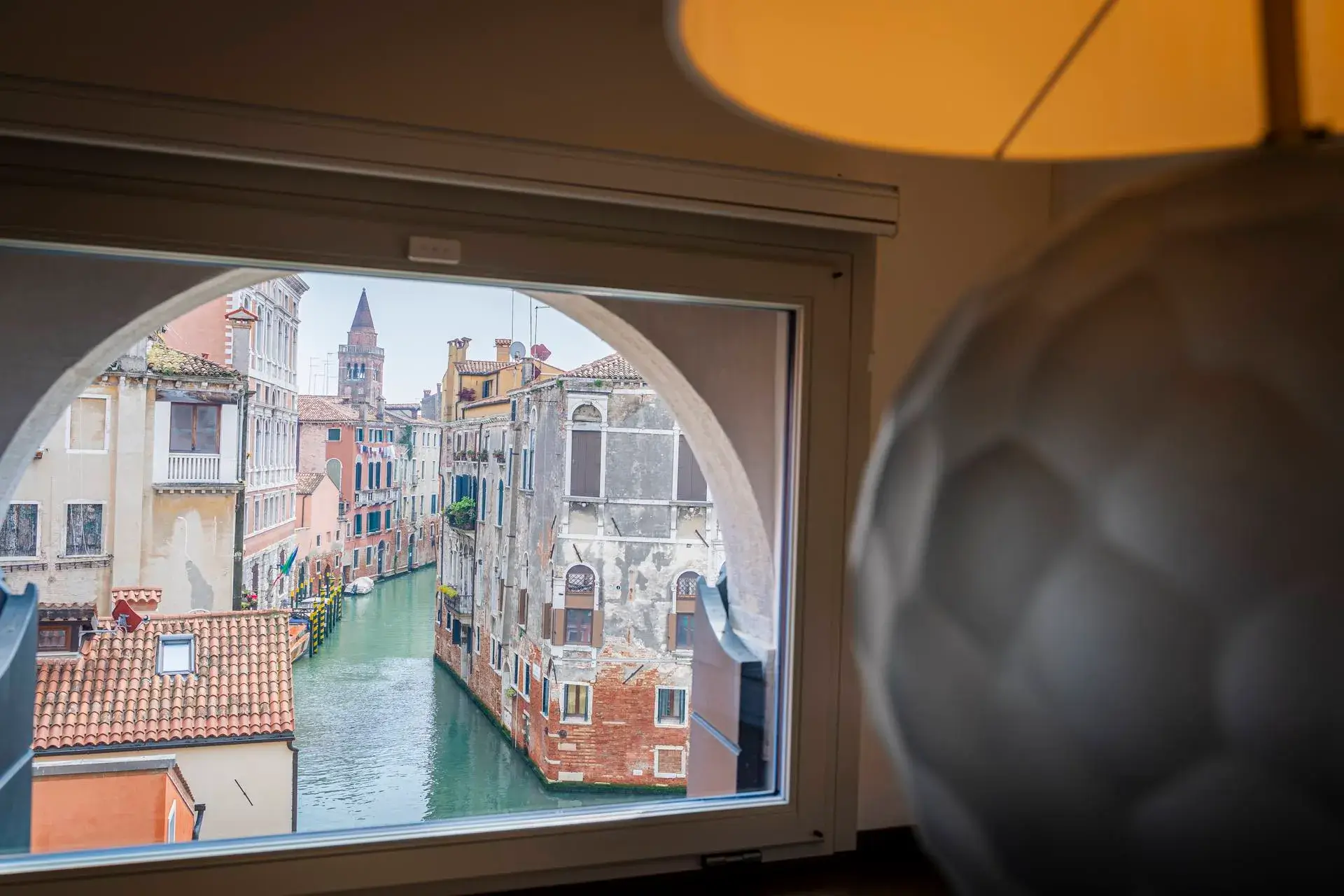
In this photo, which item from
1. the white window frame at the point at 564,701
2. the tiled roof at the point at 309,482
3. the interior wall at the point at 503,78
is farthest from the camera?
the white window frame at the point at 564,701

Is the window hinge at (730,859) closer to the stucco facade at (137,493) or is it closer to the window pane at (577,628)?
the window pane at (577,628)

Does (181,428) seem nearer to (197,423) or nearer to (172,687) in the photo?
(197,423)

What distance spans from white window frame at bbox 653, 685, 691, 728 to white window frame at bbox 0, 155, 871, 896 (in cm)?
11

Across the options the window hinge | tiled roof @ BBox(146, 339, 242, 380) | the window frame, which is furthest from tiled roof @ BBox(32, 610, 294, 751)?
the window hinge

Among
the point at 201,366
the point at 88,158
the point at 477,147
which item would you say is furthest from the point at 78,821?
the point at 477,147

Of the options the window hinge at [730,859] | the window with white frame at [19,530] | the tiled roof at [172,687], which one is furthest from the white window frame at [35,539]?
the window hinge at [730,859]

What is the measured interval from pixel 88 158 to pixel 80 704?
67cm

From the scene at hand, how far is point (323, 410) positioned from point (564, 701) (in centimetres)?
55

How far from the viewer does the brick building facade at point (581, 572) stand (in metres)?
1.32

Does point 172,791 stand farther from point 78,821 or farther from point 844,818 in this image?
point 844,818

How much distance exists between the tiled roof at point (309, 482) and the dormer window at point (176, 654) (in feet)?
0.75

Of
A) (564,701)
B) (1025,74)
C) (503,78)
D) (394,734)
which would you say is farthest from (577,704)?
(1025,74)

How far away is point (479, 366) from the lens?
4.30ft

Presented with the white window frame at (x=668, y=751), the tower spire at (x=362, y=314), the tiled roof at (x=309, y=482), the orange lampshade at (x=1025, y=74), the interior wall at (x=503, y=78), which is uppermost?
the interior wall at (x=503, y=78)
